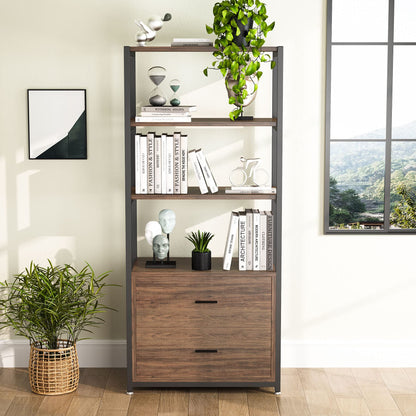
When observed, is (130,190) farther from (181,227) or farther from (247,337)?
(247,337)

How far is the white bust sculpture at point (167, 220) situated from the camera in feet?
12.1

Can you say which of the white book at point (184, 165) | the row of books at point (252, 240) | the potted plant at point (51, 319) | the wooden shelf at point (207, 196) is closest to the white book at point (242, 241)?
the row of books at point (252, 240)

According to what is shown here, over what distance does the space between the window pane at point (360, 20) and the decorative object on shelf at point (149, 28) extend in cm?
102

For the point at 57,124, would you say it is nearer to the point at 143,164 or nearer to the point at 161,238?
the point at 143,164

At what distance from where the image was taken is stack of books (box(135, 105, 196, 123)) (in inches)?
139

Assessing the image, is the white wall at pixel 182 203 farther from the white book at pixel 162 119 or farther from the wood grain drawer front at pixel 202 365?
the wood grain drawer front at pixel 202 365

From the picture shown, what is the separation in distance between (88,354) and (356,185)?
1.91m

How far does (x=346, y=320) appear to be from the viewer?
4.04 metres

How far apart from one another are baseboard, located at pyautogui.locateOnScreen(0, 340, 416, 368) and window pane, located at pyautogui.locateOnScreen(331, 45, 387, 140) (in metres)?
1.26

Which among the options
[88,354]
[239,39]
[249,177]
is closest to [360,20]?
[239,39]

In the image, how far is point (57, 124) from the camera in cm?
388

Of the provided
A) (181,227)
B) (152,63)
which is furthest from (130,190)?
(152,63)

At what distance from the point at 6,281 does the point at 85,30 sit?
5.08 feet

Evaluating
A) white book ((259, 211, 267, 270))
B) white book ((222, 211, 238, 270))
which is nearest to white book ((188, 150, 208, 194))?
white book ((222, 211, 238, 270))
